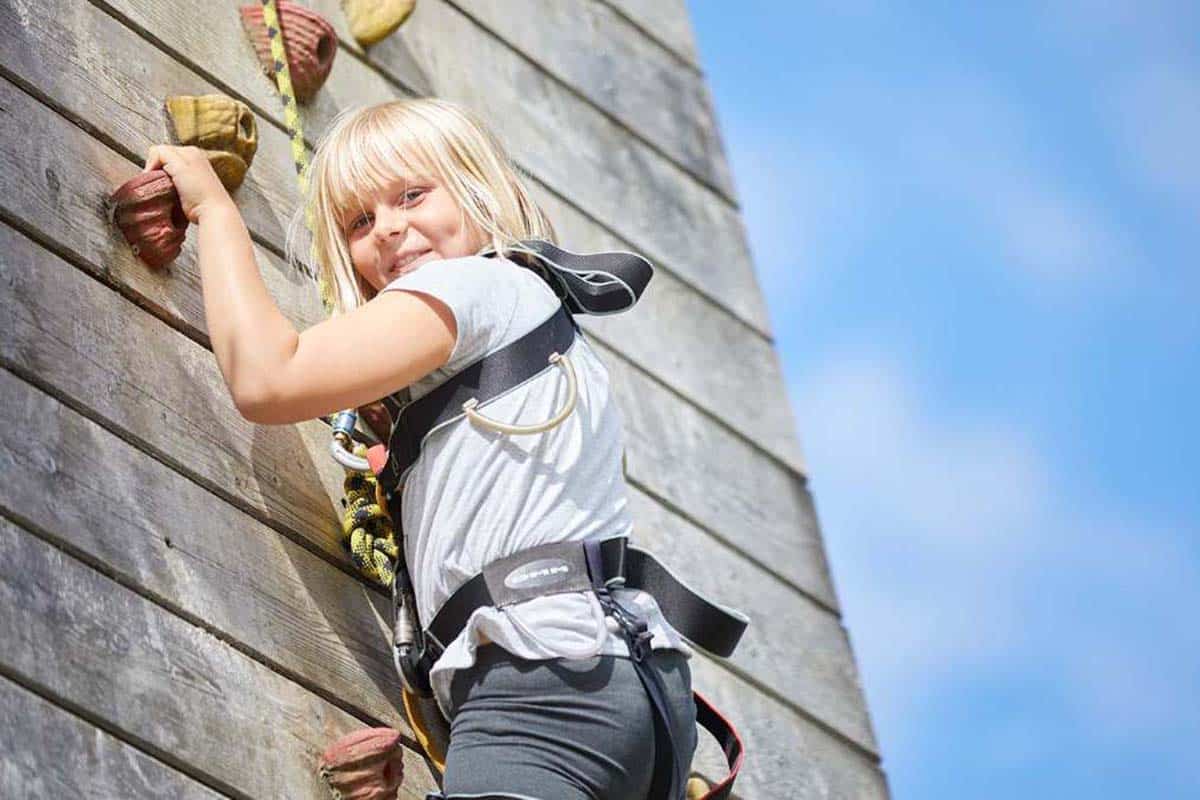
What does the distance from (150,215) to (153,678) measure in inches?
24.5

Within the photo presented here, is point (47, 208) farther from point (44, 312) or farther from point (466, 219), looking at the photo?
point (466, 219)

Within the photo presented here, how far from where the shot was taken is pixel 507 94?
3.80 meters

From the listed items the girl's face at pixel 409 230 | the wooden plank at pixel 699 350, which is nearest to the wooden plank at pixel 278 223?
the wooden plank at pixel 699 350

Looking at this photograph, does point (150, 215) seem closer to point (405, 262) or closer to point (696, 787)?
point (405, 262)

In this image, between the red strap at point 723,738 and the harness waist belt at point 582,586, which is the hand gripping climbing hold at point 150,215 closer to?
the harness waist belt at point 582,586

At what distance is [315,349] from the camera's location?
2408 millimetres

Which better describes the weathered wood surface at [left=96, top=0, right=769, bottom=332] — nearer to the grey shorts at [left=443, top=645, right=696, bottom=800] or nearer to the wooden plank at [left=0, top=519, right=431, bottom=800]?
the wooden plank at [left=0, top=519, right=431, bottom=800]

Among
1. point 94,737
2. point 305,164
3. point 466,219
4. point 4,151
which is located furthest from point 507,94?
point 94,737

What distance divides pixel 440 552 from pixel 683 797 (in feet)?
1.22

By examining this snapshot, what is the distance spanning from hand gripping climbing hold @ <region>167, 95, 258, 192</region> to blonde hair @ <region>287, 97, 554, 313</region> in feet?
0.45

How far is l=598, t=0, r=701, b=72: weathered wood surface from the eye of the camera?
4387 mm

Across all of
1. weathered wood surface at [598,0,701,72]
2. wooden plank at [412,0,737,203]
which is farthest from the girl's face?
weathered wood surface at [598,0,701,72]

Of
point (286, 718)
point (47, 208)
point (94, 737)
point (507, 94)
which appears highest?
point (507, 94)

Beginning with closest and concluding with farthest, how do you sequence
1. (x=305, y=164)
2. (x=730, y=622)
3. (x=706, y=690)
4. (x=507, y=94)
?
(x=730, y=622), (x=305, y=164), (x=706, y=690), (x=507, y=94)
